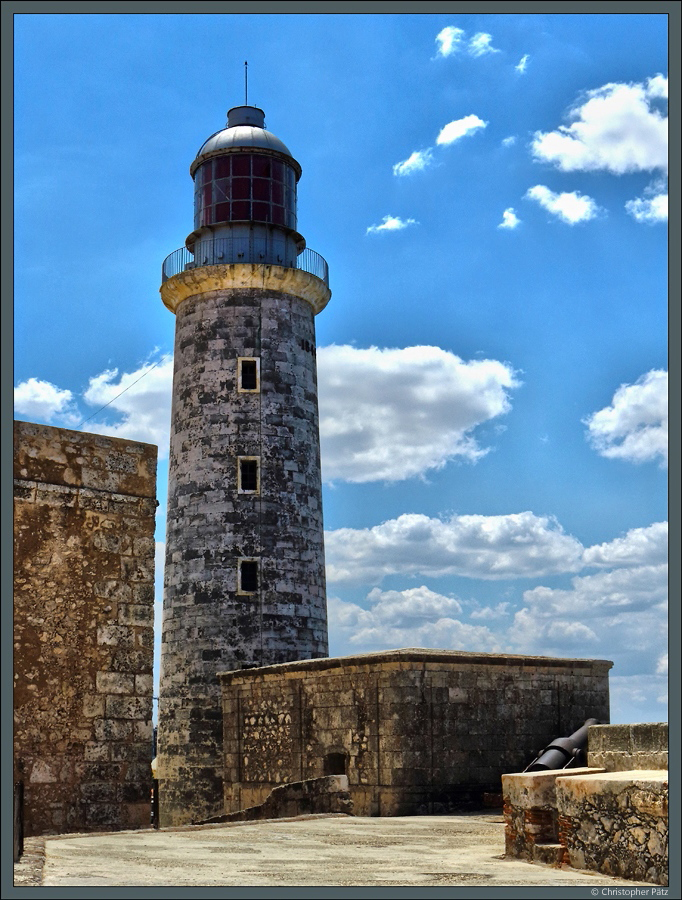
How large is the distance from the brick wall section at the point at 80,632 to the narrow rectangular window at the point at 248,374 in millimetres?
9821

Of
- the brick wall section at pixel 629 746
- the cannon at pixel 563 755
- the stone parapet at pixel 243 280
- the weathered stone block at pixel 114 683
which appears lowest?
the cannon at pixel 563 755

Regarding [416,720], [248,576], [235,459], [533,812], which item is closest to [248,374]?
[235,459]

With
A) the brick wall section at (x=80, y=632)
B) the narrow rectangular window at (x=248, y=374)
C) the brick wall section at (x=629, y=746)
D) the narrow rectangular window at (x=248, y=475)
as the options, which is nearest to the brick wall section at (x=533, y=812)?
the brick wall section at (x=629, y=746)

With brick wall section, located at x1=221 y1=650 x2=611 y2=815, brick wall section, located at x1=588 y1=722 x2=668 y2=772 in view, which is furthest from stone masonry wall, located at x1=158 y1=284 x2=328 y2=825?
brick wall section, located at x1=588 y1=722 x2=668 y2=772

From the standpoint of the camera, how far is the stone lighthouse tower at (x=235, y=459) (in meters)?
18.4

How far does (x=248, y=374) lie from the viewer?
19.5 m

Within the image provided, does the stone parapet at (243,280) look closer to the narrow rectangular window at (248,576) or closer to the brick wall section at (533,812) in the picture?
the narrow rectangular window at (248,576)

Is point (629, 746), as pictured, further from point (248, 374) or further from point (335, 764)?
point (248, 374)

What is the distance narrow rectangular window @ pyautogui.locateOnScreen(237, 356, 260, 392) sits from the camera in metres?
19.4

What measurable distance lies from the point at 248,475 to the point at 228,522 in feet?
3.02

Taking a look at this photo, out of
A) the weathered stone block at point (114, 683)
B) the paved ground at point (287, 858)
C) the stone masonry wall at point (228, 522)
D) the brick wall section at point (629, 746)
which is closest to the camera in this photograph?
the paved ground at point (287, 858)

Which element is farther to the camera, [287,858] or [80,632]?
[80,632]

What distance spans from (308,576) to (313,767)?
5.35 metres

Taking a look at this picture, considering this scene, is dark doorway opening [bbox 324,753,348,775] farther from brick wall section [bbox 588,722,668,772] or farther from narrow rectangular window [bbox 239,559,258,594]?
→ brick wall section [bbox 588,722,668,772]
